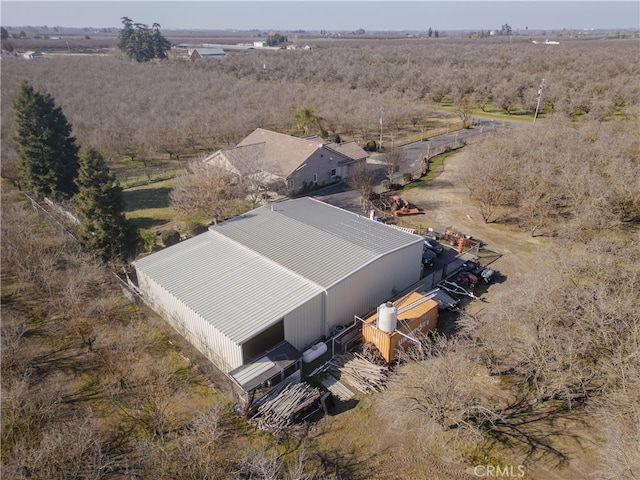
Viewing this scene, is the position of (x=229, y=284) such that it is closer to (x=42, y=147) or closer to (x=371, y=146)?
(x=42, y=147)

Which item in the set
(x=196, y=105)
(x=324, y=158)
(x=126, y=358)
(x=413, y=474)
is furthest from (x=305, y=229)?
(x=196, y=105)

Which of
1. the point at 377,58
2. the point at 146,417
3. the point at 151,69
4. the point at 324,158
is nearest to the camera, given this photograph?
the point at 146,417

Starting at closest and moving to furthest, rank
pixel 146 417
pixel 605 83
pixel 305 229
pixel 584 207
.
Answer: pixel 146 417
pixel 305 229
pixel 584 207
pixel 605 83

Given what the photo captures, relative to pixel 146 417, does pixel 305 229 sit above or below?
above

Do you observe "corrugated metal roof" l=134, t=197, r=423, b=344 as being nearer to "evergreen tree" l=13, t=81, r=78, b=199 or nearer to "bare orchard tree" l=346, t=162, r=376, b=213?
"bare orchard tree" l=346, t=162, r=376, b=213

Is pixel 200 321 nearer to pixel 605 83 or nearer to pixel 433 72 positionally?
pixel 605 83

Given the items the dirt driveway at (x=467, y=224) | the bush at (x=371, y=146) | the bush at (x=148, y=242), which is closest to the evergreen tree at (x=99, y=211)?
the bush at (x=148, y=242)

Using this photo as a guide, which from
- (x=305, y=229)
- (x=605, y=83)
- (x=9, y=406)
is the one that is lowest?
(x=9, y=406)

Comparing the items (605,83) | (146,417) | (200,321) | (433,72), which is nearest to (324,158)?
(200,321)

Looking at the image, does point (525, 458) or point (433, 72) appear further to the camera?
point (433, 72)
